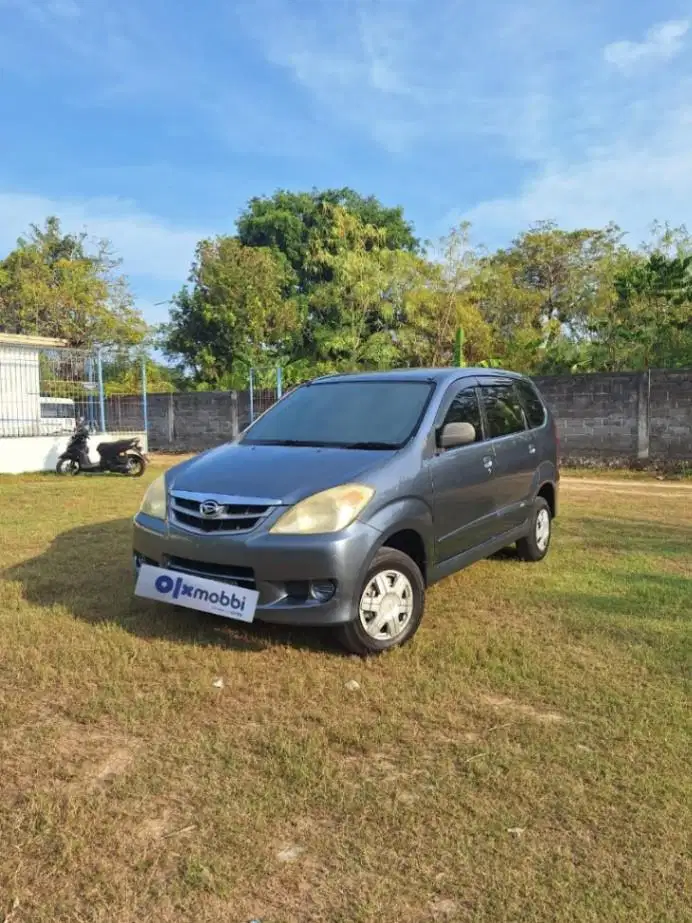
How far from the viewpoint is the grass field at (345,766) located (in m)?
2.01

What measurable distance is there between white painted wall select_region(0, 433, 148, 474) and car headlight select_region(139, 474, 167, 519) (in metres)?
10.3

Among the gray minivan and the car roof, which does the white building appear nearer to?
the car roof

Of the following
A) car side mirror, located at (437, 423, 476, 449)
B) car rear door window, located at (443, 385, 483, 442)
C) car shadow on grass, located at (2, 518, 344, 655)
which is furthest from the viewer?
car rear door window, located at (443, 385, 483, 442)

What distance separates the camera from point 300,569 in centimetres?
352

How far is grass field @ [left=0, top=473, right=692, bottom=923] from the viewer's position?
2012mm

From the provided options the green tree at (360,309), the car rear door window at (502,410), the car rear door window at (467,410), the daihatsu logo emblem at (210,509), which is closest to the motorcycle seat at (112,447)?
the car rear door window at (502,410)

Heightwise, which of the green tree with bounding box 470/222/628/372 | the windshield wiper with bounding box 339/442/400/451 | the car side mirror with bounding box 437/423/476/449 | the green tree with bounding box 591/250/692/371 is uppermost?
the green tree with bounding box 470/222/628/372

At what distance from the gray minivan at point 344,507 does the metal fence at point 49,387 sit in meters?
11.1

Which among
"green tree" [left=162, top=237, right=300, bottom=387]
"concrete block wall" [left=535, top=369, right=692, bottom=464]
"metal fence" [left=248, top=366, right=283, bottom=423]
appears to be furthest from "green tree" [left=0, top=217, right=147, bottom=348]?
"concrete block wall" [left=535, top=369, right=692, bottom=464]

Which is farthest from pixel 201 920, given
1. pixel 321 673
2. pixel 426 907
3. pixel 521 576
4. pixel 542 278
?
pixel 542 278

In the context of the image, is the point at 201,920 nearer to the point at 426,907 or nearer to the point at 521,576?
the point at 426,907

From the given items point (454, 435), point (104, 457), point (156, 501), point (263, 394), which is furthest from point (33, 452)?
point (454, 435)

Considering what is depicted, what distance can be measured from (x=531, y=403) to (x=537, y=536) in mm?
1186

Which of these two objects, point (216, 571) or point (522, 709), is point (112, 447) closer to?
point (216, 571)
